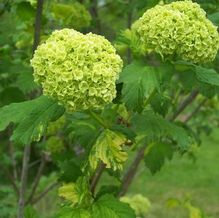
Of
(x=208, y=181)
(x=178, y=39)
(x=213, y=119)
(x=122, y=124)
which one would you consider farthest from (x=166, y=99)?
(x=208, y=181)

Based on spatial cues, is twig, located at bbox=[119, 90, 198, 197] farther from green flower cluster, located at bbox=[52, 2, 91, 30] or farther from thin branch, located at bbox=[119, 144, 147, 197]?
green flower cluster, located at bbox=[52, 2, 91, 30]

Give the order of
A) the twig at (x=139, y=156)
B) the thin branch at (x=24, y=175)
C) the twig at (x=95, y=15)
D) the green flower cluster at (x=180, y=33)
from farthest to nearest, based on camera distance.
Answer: the twig at (x=95, y=15)
the twig at (x=139, y=156)
the thin branch at (x=24, y=175)
the green flower cluster at (x=180, y=33)

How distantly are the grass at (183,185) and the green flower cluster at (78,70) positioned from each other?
6489 millimetres

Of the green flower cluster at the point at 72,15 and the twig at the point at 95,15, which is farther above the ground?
→ the green flower cluster at the point at 72,15

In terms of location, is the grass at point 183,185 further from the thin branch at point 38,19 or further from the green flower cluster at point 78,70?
the green flower cluster at point 78,70

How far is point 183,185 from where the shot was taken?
10391 millimetres

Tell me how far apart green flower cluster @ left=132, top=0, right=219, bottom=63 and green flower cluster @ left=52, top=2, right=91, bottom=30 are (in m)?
1.62

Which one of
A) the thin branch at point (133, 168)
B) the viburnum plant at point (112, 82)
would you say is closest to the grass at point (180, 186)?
the thin branch at point (133, 168)

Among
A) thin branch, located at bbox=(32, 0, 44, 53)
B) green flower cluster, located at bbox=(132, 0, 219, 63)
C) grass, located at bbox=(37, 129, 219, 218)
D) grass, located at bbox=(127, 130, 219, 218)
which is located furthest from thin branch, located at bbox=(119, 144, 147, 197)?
grass, located at bbox=(127, 130, 219, 218)

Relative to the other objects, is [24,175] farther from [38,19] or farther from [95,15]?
[95,15]

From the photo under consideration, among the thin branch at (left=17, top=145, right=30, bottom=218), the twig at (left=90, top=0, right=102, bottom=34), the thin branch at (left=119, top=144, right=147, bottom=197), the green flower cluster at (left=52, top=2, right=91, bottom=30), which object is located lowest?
the thin branch at (left=119, top=144, right=147, bottom=197)

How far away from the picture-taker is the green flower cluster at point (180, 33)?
2.56 meters

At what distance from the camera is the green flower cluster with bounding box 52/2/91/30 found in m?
4.23

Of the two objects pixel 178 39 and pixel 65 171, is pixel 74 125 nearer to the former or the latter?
pixel 65 171
